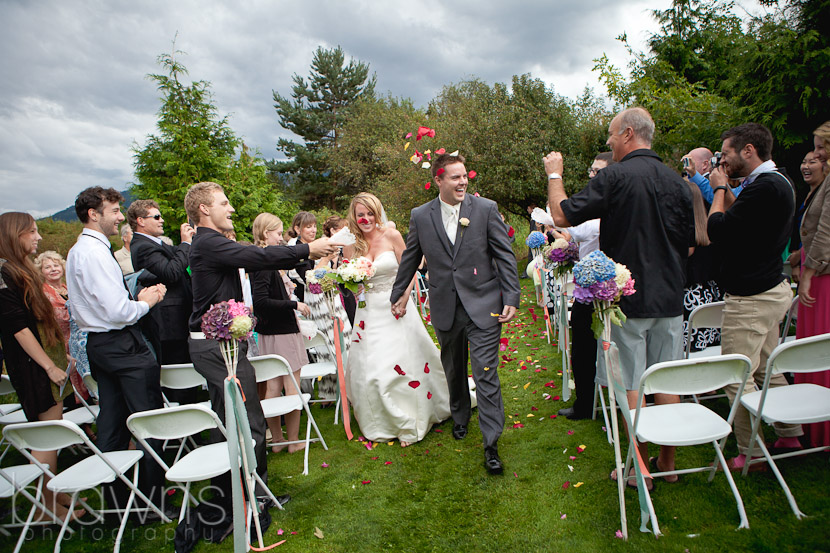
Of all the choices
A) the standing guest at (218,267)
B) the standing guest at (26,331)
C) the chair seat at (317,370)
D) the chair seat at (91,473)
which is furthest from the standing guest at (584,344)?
the standing guest at (26,331)

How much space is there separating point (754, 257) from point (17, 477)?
531 centimetres

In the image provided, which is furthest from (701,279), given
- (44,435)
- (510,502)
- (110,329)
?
(44,435)

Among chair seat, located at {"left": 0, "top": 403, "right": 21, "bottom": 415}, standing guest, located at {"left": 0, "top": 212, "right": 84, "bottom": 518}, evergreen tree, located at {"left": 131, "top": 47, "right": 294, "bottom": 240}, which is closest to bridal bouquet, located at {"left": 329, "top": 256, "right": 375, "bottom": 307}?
standing guest, located at {"left": 0, "top": 212, "right": 84, "bottom": 518}

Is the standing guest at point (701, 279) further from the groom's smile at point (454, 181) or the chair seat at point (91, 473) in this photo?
the chair seat at point (91, 473)

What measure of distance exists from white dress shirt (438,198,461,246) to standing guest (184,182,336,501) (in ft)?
3.86

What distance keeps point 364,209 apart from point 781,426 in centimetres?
396

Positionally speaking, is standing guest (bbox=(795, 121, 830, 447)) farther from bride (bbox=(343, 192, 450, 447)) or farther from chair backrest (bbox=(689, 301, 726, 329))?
bride (bbox=(343, 192, 450, 447))

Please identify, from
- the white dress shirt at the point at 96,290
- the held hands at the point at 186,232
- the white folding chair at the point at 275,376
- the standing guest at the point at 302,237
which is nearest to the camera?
the white dress shirt at the point at 96,290

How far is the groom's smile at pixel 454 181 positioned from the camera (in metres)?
3.98

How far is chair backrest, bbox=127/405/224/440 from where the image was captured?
2865 millimetres

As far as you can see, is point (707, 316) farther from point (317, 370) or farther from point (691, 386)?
point (317, 370)

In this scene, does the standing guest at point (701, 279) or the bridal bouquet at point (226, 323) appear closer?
the bridal bouquet at point (226, 323)

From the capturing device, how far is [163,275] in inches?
179

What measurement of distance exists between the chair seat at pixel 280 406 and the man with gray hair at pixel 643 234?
272 centimetres
